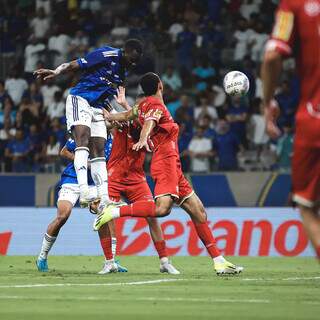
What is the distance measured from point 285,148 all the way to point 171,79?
4965 mm

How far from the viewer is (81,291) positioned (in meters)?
10.4

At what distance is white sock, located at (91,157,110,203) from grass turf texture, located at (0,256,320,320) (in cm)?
101

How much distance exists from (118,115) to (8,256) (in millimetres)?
5024

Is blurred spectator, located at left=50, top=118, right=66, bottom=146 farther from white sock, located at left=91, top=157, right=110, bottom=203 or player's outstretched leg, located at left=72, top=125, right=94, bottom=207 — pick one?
player's outstretched leg, located at left=72, top=125, right=94, bottom=207

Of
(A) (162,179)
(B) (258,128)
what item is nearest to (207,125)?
(B) (258,128)

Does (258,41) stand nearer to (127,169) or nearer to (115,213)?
(127,169)

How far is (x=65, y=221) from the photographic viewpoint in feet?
45.1

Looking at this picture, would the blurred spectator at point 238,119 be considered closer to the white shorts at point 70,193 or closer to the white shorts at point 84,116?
the white shorts at point 84,116

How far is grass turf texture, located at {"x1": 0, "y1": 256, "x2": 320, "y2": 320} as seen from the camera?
334 inches

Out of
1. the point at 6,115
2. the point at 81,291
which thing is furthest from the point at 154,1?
the point at 81,291

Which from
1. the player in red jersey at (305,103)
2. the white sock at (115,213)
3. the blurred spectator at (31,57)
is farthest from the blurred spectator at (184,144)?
the player in red jersey at (305,103)

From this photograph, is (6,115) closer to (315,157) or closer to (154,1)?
(154,1)

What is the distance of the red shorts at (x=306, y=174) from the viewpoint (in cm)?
791

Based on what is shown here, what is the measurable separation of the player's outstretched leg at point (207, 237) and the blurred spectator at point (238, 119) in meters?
10.3
